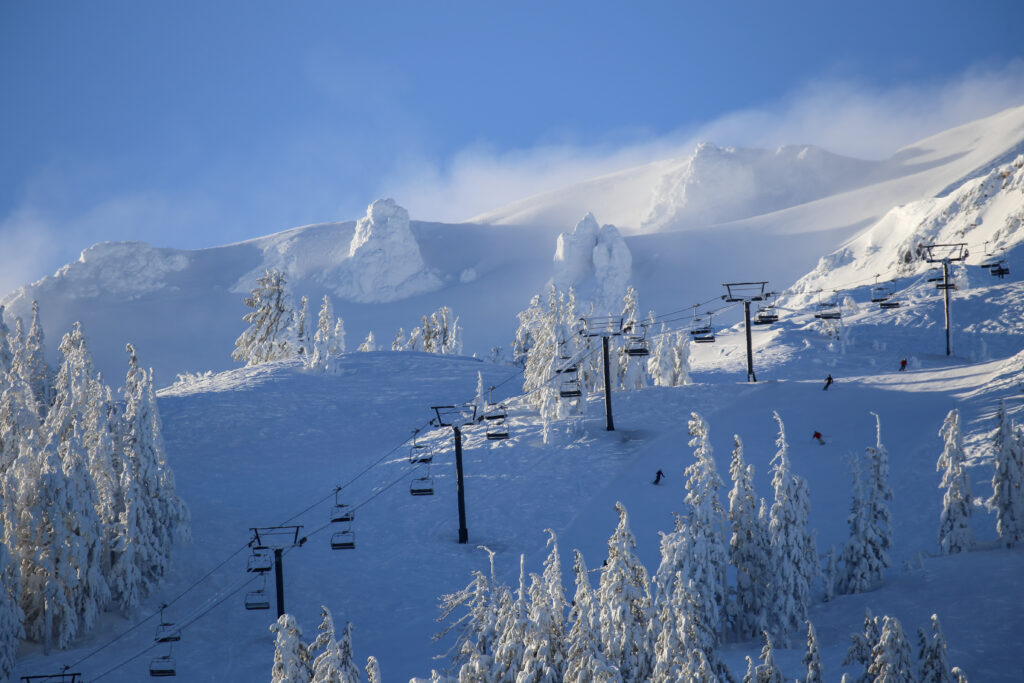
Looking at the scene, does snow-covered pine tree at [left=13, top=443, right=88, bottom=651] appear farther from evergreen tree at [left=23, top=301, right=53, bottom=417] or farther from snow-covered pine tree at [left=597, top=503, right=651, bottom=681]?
snow-covered pine tree at [left=597, top=503, right=651, bottom=681]

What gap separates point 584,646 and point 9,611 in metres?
20.0

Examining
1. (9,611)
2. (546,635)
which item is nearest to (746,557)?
(546,635)

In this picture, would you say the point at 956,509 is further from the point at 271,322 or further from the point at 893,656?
the point at 271,322

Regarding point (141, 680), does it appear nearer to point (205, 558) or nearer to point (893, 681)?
point (205, 558)

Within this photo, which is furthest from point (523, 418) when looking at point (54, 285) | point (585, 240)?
point (54, 285)

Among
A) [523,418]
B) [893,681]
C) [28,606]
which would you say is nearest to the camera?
[893,681]

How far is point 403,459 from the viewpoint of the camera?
44.2 metres

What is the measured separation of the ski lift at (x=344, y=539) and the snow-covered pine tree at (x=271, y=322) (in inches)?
1349

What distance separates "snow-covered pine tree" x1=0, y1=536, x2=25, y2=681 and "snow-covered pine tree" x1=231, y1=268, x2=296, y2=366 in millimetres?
42014

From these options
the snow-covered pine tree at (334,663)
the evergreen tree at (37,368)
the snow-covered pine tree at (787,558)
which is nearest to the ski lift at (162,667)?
the snow-covered pine tree at (334,663)

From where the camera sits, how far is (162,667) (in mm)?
27422

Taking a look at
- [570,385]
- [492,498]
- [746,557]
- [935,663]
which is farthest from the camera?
[570,385]

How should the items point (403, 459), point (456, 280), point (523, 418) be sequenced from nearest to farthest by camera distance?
point (403, 459), point (523, 418), point (456, 280)

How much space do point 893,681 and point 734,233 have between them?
549 feet
